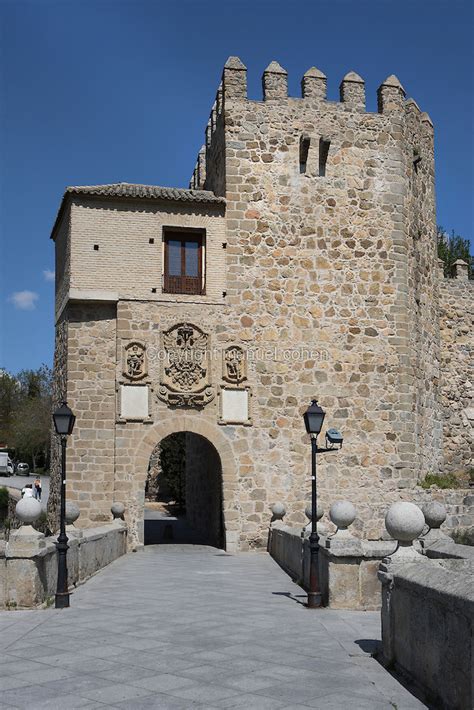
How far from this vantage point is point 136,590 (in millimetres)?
12094

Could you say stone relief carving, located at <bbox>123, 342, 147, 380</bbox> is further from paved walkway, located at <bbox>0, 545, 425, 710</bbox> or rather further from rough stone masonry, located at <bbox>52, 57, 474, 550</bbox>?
paved walkway, located at <bbox>0, 545, 425, 710</bbox>

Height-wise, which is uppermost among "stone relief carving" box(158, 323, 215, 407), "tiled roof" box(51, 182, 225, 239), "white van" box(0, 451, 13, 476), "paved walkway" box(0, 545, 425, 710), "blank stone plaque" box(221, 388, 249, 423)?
"tiled roof" box(51, 182, 225, 239)

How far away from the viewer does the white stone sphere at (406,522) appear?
711cm

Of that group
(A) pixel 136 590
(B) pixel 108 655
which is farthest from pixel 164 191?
(B) pixel 108 655

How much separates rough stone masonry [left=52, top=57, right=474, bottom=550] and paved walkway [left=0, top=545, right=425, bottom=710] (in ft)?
22.8

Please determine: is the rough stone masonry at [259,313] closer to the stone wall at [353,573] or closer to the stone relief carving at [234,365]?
the stone relief carving at [234,365]

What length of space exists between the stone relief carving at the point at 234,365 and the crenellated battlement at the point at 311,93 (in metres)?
6.18

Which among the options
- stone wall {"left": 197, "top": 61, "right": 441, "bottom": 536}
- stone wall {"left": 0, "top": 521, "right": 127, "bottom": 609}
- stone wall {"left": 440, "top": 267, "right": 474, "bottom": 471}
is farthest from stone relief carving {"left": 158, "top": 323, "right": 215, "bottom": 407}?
stone wall {"left": 440, "top": 267, "right": 474, "bottom": 471}

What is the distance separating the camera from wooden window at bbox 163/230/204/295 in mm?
19734

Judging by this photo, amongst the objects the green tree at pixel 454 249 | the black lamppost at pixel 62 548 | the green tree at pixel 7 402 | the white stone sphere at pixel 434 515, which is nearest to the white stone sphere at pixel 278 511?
the black lamppost at pixel 62 548

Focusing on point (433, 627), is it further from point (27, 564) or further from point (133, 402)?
point (133, 402)

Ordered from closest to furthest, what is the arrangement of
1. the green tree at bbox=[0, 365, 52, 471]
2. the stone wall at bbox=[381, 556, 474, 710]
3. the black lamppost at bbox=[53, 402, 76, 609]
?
1. the stone wall at bbox=[381, 556, 474, 710]
2. the black lamppost at bbox=[53, 402, 76, 609]
3. the green tree at bbox=[0, 365, 52, 471]

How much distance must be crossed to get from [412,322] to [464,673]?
54.9 feet

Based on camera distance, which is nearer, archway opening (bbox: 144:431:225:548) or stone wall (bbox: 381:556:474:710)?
stone wall (bbox: 381:556:474:710)
